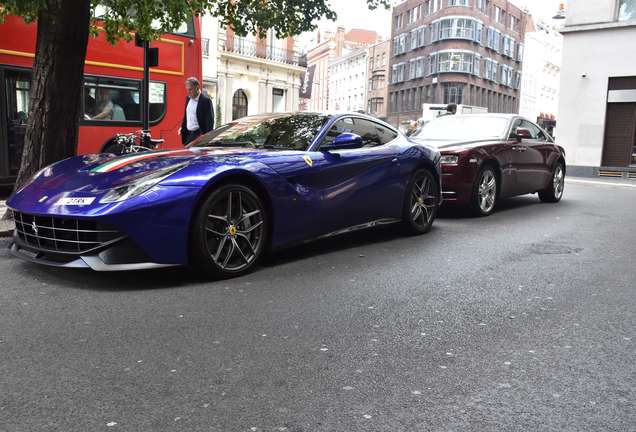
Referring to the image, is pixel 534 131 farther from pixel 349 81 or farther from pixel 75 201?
pixel 349 81

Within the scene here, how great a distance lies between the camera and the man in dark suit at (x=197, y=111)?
9.45 metres

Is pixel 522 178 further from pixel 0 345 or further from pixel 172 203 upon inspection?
pixel 0 345

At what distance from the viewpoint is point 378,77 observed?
93188 millimetres

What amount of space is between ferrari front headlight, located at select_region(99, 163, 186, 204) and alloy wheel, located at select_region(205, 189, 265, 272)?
424 mm

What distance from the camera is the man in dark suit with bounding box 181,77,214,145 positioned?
372 inches

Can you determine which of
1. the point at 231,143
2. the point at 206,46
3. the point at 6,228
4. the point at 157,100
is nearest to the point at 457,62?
the point at 206,46

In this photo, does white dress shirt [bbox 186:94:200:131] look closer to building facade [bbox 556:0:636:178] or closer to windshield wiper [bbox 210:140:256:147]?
windshield wiper [bbox 210:140:256:147]

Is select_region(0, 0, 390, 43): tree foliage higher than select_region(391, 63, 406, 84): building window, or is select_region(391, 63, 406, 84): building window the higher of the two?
select_region(391, 63, 406, 84): building window

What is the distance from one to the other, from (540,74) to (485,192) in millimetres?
89249

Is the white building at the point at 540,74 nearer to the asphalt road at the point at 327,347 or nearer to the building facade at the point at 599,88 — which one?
the building facade at the point at 599,88

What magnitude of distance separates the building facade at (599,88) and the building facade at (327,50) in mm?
93930

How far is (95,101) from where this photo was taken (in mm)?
10734

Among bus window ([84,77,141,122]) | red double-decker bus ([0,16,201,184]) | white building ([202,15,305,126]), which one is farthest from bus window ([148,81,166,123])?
white building ([202,15,305,126])

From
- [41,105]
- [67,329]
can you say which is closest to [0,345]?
[67,329]
